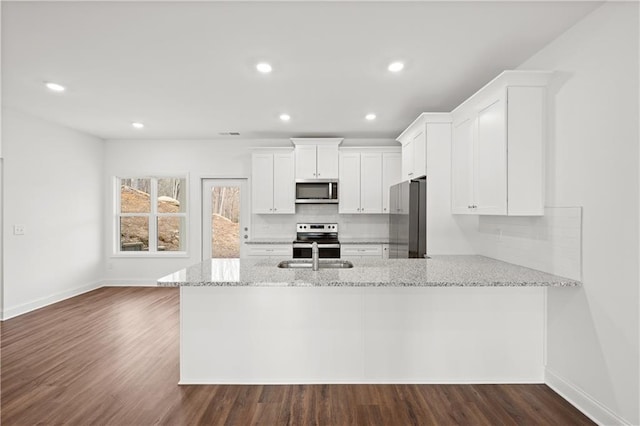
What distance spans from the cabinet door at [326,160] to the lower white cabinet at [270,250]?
3.96 feet

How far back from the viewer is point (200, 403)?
7.62 ft

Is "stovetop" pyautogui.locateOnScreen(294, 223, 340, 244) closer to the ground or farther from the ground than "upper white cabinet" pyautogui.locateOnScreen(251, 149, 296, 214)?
closer to the ground

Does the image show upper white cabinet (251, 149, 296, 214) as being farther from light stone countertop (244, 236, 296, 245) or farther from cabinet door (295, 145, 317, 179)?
light stone countertop (244, 236, 296, 245)

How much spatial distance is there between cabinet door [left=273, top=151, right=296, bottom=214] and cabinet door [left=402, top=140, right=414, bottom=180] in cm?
176

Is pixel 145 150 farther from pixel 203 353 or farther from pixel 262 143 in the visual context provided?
pixel 203 353

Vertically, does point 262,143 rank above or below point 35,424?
above

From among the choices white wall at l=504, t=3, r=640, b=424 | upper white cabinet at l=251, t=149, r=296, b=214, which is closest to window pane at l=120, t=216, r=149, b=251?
upper white cabinet at l=251, t=149, r=296, b=214

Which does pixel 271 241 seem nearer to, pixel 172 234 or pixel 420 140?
pixel 172 234

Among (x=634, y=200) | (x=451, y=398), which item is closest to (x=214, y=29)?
(x=634, y=200)

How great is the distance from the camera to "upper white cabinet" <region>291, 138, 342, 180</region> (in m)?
5.23

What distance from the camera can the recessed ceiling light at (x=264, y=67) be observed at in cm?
281

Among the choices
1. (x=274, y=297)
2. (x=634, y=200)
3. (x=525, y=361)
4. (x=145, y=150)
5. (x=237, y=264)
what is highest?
(x=145, y=150)

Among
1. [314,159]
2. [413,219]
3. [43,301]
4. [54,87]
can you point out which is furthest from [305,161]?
[43,301]

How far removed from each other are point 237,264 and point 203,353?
2.39 ft
